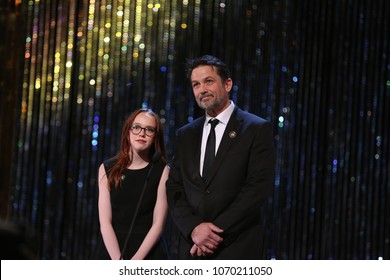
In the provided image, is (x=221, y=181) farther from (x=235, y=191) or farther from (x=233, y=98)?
(x=233, y=98)

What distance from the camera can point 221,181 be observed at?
3135 millimetres

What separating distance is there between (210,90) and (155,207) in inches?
23.7

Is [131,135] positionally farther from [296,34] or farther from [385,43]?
[385,43]

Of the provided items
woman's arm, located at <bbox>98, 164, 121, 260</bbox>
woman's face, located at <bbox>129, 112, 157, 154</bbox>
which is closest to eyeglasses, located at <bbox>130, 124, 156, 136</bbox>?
woman's face, located at <bbox>129, 112, 157, 154</bbox>

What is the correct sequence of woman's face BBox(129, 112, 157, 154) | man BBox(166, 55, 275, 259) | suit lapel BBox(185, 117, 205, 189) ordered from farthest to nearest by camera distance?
1. woman's face BBox(129, 112, 157, 154)
2. suit lapel BBox(185, 117, 205, 189)
3. man BBox(166, 55, 275, 259)

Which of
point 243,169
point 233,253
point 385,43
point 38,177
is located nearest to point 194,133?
point 243,169

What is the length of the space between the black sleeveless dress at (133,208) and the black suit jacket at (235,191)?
14 cm

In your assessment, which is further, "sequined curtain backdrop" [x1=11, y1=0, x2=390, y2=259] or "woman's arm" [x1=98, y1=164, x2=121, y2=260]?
"sequined curtain backdrop" [x1=11, y1=0, x2=390, y2=259]

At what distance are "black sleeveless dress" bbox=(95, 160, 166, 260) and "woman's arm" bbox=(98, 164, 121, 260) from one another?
2cm

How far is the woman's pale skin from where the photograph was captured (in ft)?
10.6

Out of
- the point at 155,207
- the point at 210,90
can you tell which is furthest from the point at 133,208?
the point at 210,90

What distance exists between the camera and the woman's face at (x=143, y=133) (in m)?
3.34

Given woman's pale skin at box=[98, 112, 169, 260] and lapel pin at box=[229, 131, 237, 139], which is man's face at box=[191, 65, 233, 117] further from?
woman's pale skin at box=[98, 112, 169, 260]

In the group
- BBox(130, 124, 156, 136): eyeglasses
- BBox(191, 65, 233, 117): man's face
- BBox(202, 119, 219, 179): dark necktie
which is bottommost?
BBox(202, 119, 219, 179): dark necktie
